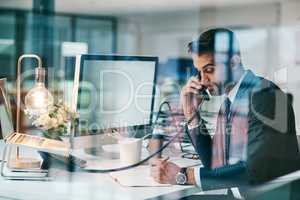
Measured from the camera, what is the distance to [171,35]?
219cm

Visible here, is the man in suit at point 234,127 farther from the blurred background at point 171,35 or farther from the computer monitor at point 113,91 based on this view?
the computer monitor at point 113,91

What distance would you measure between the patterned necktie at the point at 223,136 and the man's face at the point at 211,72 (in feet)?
0.24

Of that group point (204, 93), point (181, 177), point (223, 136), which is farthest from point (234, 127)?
point (181, 177)

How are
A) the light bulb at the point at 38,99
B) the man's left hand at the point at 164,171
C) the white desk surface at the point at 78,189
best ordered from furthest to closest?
the light bulb at the point at 38,99 → the man's left hand at the point at 164,171 → the white desk surface at the point at 78,189

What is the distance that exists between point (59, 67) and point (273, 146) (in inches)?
49.6

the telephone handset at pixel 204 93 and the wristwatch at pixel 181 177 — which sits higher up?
the telephone handset at pixel 204 93

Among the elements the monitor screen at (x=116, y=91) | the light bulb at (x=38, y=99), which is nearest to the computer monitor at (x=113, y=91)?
the monitor screen at (x=116, y=91)

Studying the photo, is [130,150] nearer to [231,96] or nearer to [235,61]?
[231,96]

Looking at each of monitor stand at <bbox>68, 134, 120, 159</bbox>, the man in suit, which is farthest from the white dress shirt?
monitor stand at <bbox>68, 134, 120, 159</bbox>

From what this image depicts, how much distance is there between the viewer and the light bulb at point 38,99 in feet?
7.13

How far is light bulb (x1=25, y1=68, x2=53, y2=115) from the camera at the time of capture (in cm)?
217

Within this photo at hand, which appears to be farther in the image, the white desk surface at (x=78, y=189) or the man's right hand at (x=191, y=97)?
the man's right hand at (x=191, y=97)

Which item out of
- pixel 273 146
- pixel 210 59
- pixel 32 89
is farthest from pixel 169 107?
pixel 32 89

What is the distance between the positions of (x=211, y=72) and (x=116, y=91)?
18.1 inches
